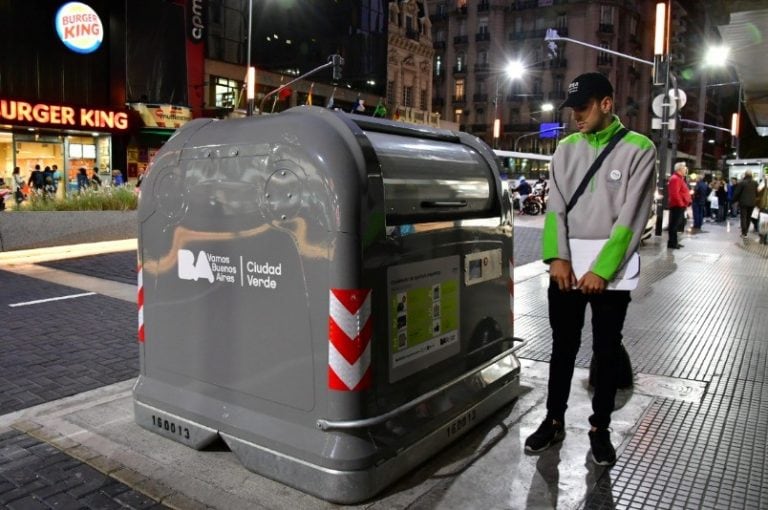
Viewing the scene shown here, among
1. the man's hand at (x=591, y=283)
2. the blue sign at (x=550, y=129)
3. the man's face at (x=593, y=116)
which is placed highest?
the blue sign at (x=550, y=129)

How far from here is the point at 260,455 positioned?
331 centimetres

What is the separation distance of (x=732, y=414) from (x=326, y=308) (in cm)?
311

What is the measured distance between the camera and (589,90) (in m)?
3.46

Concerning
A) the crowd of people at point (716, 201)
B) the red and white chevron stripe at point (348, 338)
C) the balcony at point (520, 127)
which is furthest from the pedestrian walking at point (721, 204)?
the balcony at point (520, 127)

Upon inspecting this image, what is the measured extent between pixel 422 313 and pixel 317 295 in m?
0.71

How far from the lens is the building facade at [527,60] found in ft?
239

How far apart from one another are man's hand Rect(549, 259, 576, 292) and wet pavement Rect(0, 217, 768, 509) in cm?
103

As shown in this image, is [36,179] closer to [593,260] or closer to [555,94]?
[593,260]

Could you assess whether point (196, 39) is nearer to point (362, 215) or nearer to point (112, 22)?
point (112, 22)

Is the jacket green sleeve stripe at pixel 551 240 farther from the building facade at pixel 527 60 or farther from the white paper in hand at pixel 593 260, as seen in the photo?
the building facade at pixel 527 60

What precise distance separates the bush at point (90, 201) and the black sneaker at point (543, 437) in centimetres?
1156

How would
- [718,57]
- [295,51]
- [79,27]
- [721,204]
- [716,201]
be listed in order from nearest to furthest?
[718,57] < [79,27] < [721,204] < [716,201] < [295,51]

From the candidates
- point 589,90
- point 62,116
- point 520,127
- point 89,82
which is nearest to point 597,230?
point 589,90

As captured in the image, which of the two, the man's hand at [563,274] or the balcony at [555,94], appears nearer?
the man's hand at [563,274]
